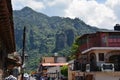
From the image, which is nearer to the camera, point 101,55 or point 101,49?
point 101,49

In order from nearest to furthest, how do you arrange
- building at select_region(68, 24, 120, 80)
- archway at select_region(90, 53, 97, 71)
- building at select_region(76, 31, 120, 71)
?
building at select_region(68, 24, 120, 80), archway at select_region(90, 53, 97, 71), building at select_region(76, 31, 120, 71)

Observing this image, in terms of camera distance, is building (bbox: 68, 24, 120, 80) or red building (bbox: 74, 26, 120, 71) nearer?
building (bbox: 68, 24, 120, 80)

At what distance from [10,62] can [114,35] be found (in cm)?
3099

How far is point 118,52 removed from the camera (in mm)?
45375

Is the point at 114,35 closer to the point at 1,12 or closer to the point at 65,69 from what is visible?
the point at 65,69

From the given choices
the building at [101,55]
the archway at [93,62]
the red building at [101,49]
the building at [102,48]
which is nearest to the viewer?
the building at [101,55]

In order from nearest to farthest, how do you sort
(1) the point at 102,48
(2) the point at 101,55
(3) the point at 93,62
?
(3) the point at 93,62 < (1) the point at 102,48 < (2) the point at 101,55

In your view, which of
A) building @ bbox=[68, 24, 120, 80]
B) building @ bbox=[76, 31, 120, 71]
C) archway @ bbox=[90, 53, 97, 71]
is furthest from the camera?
building @ bbox=[76, 31, 120, 71]

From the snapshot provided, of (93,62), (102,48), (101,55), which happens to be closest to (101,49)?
(102,48)

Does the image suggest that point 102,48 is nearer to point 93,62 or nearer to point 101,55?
point 101,55

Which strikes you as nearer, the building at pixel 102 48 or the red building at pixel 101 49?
the red building at pixel 101 49

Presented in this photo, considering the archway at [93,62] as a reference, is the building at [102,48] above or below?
above

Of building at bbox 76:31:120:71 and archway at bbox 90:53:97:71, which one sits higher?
building at bbox 76:31:120:71

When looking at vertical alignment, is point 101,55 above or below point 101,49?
below
